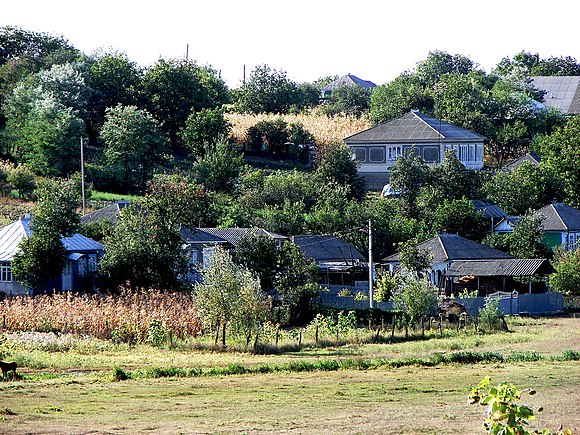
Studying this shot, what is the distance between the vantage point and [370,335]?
149 feet

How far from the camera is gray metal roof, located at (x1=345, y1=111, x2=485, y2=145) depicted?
89.1m

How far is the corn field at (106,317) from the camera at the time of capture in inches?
1689

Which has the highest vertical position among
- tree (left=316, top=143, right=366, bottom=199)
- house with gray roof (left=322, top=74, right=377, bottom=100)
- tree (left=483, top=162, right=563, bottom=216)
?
house with gray roof (left=322, top=74, right=377, bottom=100)

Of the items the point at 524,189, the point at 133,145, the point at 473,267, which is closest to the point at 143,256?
the point at 473,267

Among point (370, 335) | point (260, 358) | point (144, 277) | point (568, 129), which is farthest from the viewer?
point (568, 129)

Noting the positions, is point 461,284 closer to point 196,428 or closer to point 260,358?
point 260,358

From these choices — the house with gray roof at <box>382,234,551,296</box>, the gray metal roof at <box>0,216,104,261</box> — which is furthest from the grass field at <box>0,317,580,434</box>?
the house with gray roof at <box>382,234,551,296</box>

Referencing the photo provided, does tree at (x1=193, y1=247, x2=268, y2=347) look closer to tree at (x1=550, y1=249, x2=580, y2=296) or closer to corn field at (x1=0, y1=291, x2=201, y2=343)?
corn field at (x1=0, y1=291, x2=201, y2=343)

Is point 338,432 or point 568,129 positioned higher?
point 568,129

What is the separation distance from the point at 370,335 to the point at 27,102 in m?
49.9

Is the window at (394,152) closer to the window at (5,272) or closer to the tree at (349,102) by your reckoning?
the tree at (349,102)

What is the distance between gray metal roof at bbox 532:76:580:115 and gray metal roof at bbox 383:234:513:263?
58.0 metres

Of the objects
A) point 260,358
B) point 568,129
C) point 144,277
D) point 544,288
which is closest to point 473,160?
point 568,129

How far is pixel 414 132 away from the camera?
90.3m
